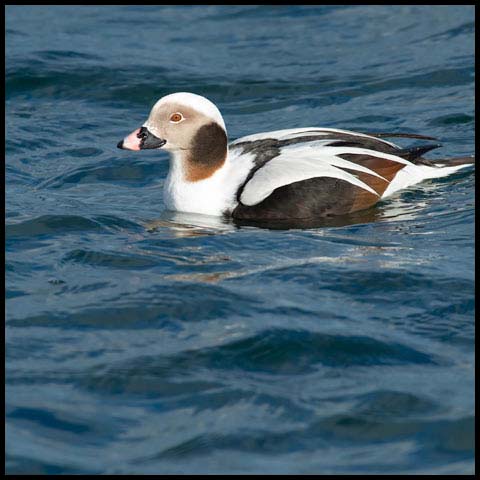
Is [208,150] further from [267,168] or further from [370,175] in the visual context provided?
[370,175]

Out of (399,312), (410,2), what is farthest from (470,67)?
(399,312)

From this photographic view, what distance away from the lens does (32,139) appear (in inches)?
488

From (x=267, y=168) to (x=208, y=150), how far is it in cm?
54

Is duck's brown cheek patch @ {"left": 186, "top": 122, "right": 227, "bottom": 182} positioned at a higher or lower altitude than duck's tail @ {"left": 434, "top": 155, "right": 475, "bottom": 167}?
lower

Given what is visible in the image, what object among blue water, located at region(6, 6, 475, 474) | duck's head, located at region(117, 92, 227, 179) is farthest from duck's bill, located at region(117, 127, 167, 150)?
blue water, located at region(6, 6, 475, 474)

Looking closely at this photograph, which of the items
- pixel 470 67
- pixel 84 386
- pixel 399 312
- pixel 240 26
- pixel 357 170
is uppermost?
pixel 240 26

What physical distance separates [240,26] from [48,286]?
8463mm

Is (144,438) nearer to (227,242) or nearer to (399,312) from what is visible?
(399,312)

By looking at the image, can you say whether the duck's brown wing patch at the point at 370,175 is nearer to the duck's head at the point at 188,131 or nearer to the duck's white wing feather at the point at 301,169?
the duck's white wing feather at the point at 301,169

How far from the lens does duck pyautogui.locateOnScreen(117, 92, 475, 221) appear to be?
9766 mm

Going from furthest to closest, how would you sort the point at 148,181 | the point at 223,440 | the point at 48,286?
1. the point at 148,181
2. the point at 48,286
3. the point at 223,440

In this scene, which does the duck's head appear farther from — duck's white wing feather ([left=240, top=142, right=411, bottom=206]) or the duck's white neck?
duck's white wing feather ([left=240, top=142, right=411, bottom=206])

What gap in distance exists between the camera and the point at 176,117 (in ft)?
33.0

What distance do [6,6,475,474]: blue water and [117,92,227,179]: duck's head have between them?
0.47 m
